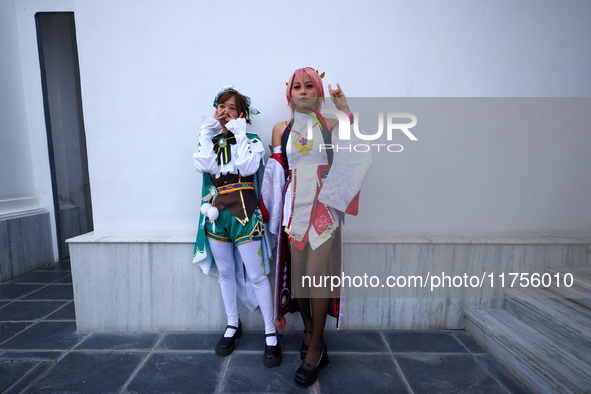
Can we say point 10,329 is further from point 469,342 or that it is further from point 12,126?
point 469,342

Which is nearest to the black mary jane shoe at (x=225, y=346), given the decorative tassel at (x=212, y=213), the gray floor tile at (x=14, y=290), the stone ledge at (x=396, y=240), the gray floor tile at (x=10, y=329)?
the stone ledge at (x=396, y=240)

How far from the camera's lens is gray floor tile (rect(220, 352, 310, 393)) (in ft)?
5.02

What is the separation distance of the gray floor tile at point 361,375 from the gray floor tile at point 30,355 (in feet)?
5.62

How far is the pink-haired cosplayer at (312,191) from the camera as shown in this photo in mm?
1584

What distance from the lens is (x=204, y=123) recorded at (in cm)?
173

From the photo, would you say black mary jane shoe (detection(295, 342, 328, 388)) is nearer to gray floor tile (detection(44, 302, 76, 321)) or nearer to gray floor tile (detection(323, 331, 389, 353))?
gray floor tile (detection(323, 331, 389, 353))

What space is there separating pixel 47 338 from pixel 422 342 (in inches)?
105

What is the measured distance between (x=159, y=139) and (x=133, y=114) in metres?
0.26

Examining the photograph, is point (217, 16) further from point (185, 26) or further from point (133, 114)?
point (133, 114)

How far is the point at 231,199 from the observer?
68.0 inches

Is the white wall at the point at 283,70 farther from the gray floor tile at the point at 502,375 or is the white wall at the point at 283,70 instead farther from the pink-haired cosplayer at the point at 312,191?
the gray floor tile at the point at 502,375

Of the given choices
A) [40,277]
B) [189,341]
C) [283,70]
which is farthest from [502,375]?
[40,277]

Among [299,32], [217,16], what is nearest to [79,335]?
[217,16]

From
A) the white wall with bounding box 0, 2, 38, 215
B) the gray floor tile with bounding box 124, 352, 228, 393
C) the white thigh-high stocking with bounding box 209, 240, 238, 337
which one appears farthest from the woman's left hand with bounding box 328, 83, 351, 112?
the white wall with bounding box 0, 2, 38, 215
